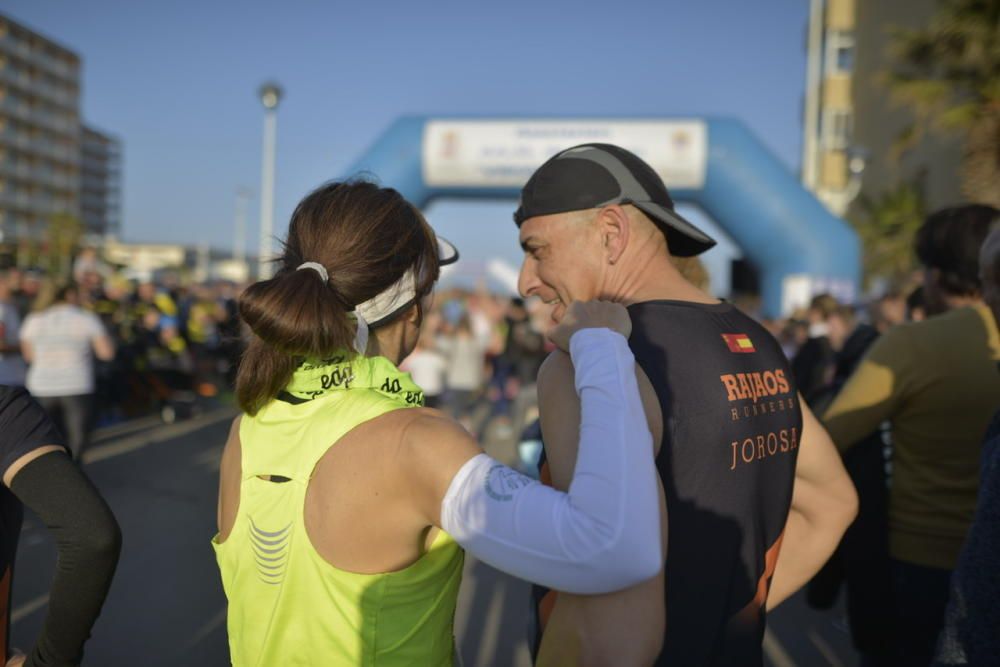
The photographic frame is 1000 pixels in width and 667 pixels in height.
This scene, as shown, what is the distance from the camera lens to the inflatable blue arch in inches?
534

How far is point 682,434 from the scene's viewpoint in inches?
53.8

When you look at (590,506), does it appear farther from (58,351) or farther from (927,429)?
(58,351)

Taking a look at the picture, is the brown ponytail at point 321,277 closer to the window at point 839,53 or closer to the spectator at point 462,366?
the spectator at point 462,366

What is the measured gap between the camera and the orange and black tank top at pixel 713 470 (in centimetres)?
138

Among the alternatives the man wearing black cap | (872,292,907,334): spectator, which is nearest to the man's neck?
the man wearing black cap

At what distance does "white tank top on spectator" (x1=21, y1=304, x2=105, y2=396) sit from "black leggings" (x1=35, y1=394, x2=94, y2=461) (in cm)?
6

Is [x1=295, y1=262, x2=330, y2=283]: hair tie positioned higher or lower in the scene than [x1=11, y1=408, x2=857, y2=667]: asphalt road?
higher

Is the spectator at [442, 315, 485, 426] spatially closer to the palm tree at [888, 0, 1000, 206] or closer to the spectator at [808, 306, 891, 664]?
the palm tree at [888, 0, 1000, 206]

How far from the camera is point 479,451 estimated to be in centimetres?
129

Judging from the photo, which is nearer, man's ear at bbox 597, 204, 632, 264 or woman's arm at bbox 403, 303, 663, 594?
woman's arm at bbox 403, 303, 663, 594

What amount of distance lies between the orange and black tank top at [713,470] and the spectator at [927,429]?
3.22 feet

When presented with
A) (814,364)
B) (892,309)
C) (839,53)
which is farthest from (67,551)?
(839,53)

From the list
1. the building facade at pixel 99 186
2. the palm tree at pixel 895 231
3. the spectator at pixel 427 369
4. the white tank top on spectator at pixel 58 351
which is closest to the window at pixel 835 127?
the palm tree at pixel 895 231

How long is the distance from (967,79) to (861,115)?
18021 mm
